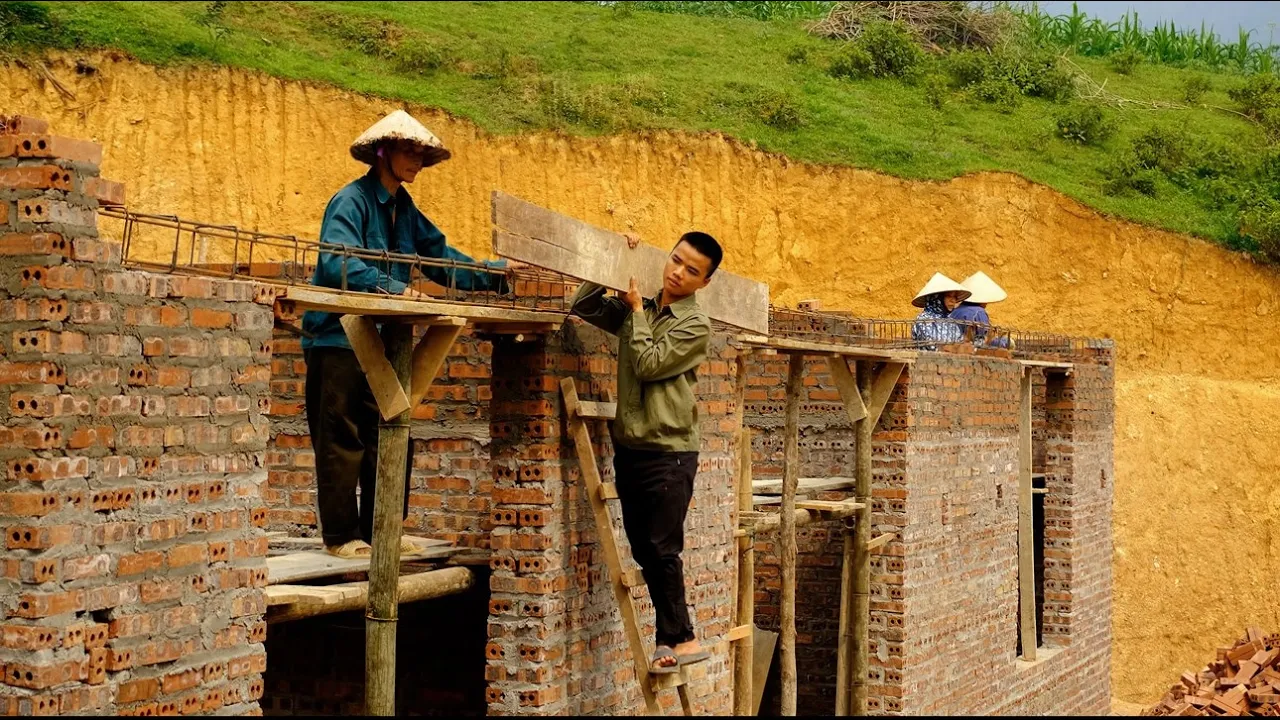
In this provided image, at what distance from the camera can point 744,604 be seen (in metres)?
8.70

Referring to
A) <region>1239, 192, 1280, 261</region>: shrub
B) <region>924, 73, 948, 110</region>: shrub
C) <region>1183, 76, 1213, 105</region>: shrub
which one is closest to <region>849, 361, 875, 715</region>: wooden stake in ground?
<region>1239, 192, 1280, 261</region>: shrub

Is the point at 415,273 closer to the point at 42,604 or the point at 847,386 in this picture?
the point at 42,604

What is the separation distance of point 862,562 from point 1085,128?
58.4ft

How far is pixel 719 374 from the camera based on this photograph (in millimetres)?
7566

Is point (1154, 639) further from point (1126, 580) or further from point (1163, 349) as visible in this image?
point (1163, 349)

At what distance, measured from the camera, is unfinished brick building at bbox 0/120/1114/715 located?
4250 mm

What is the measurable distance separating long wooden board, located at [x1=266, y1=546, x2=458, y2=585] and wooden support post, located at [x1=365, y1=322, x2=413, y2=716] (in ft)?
1.12

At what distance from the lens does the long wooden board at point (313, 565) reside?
5.75 meters

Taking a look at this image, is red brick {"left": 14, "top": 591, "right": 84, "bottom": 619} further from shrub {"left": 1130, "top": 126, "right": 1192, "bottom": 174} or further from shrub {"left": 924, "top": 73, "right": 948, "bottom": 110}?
shrub {"left": 924, "top": 73, "right": 948, "bottom": 110}

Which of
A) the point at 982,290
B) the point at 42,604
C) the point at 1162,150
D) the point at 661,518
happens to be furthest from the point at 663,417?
the point at 1162,150

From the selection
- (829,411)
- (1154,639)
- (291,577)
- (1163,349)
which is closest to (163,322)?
(291,577)

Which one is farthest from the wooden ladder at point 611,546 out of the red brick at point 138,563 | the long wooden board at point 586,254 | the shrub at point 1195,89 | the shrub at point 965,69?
the shrub at point 1195,89

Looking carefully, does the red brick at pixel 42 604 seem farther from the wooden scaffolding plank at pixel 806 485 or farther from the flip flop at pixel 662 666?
the wooden scaffolding plank at pixel 806 485

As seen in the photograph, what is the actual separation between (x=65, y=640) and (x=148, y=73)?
14820 mm
